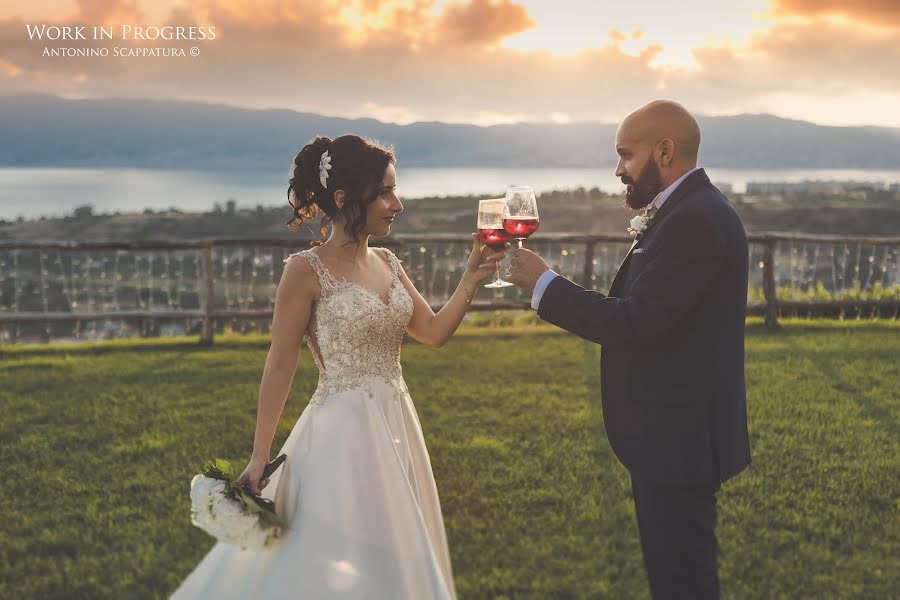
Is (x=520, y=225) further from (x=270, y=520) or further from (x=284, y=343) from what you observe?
(x=270, y=520)

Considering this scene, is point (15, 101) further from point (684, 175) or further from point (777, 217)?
point (684, 175)

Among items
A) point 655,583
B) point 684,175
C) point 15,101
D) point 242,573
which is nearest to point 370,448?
point 242,573

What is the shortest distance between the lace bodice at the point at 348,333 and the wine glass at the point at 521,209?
0.72 meters

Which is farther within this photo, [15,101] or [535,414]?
[15,101]

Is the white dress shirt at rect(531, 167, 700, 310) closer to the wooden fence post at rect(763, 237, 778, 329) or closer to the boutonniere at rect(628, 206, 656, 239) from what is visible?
the boutonniere at rect(628, 206, 656, 239)

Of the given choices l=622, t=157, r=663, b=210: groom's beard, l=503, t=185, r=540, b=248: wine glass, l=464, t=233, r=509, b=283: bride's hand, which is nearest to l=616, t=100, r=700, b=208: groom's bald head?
l=622, t=157, r=663, b=210: groom's beard

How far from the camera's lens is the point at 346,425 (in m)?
3.26

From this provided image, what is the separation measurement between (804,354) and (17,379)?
10243mm

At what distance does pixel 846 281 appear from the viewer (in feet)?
42.3

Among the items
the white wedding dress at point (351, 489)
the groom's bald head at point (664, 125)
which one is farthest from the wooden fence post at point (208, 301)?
the groom's bald head at point (664, 125)

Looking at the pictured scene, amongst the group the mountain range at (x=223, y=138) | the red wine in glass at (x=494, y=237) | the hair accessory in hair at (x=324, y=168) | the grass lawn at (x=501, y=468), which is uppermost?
the mountain range at (x=223, y=138)

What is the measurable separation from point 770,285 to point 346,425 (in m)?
10.1

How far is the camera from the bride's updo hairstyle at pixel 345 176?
11.1ft

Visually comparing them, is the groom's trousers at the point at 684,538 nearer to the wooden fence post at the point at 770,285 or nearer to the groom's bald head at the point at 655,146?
the groom's bald head at the point at 655,146
